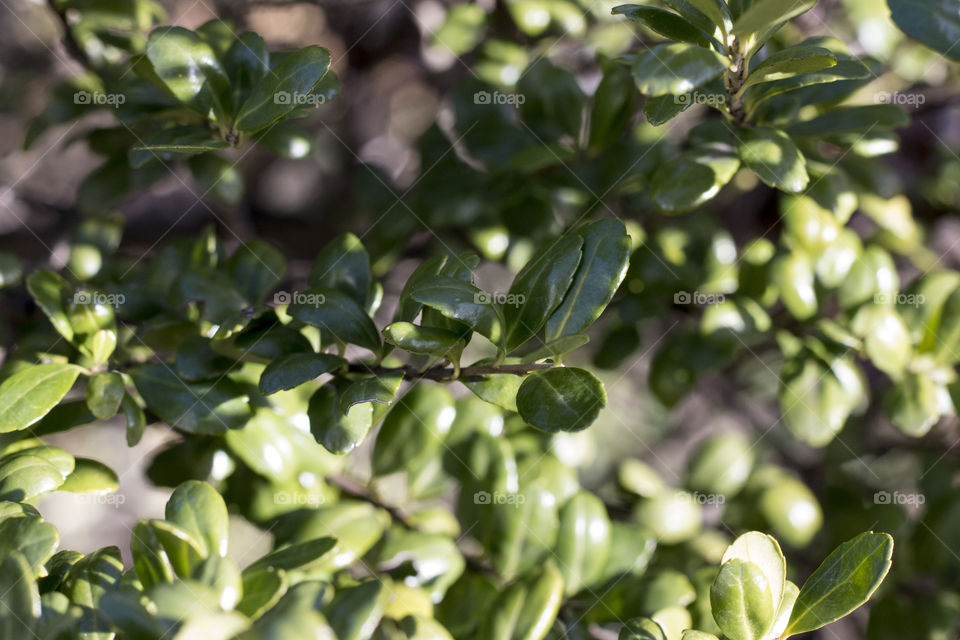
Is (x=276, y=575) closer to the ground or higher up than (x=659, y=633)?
higher up

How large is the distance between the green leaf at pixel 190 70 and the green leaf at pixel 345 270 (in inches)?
8.1

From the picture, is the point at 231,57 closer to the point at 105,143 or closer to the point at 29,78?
the point at 105,143

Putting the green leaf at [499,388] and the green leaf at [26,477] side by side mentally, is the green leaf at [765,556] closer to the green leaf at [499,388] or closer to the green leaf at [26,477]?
the green leaf at [499,388]

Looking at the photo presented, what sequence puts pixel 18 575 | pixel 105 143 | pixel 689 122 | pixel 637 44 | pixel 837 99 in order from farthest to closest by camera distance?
pixel 689 122
pixel 637 44
pixel 105 143
pixel 837 99
pixel 18 575

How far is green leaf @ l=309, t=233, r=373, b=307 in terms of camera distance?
0.94m

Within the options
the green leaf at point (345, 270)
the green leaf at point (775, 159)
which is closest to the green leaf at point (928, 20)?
the green leaf at point (775, 159)

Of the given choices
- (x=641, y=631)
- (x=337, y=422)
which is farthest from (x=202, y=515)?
(x=641, y=631)

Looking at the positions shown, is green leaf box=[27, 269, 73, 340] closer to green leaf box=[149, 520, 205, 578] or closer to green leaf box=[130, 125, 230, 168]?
green leaf box=[130, 125, 230, 168]

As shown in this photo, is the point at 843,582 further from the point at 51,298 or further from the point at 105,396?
the point at 51,298

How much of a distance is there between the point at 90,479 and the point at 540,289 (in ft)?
1.97

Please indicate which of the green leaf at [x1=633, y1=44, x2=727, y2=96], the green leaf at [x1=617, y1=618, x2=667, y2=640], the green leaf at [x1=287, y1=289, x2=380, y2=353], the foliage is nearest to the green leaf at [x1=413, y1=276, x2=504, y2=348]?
the foliage

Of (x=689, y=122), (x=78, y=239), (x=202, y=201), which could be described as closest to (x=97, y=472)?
(x=78, y=239)

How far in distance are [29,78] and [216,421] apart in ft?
3.45

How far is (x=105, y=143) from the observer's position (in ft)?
4.12
